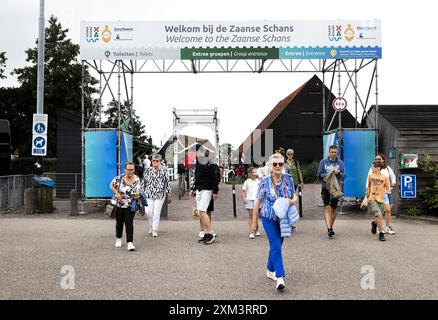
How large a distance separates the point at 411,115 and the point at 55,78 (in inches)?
1667

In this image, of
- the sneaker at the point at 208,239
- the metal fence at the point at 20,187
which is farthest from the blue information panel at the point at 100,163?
the sneaker at the point at 208,239

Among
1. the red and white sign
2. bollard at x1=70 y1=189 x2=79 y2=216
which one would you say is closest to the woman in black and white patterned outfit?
bollard at x1=70 y1=189 x2=79 y2=216

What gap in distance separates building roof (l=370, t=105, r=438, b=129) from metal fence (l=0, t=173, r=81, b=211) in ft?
36.3

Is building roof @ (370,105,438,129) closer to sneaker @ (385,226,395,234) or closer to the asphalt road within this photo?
the asphalt road

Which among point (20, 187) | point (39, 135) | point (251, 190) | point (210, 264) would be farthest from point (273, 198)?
point (20, 187)

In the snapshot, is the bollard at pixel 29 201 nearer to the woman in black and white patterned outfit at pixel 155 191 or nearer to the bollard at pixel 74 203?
the bollard at pixel 74 203

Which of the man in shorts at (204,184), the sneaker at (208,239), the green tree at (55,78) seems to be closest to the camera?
the sneaker at (208,239)

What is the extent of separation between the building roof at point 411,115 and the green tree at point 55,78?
36.4 metres

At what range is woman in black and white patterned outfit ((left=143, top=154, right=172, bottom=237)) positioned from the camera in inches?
428

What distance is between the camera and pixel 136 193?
9320 millimetres

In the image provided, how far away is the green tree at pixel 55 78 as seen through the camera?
4997 cm
